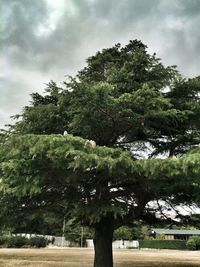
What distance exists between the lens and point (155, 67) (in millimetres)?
14359

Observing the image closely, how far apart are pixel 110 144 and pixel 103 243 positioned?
146 inches

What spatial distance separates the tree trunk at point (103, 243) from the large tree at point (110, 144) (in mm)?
36

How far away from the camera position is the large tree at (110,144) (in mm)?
10680

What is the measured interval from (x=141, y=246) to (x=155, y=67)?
165ft

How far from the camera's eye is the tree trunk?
49.9 ft

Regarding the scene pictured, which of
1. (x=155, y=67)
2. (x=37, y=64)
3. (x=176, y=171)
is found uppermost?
(x=37, y=64)

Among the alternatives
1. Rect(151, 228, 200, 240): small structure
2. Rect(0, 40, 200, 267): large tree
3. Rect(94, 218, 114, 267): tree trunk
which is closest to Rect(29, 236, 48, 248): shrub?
Rect(151, 228, 200, 240): small structure

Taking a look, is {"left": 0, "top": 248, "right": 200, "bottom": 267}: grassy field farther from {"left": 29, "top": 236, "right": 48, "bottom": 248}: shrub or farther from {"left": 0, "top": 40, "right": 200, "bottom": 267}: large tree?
{"left": 29, "top": 236, "right": 48, "bottom": 248}: shrub

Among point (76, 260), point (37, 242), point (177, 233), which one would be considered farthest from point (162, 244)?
point (76, 260)

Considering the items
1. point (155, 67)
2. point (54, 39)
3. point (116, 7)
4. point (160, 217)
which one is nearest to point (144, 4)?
point (116, 7)

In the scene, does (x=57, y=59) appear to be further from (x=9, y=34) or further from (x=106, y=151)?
(x=106, y=151)

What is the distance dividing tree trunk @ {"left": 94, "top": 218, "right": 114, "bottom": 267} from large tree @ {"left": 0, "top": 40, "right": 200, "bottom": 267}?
0.12 feet

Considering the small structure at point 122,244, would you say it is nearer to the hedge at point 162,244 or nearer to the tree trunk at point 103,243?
the hedge at point 162,244

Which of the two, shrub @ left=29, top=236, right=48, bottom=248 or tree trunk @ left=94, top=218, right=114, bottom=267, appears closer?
tree trunk @ left=94, top=218, right=114, bottom=267
